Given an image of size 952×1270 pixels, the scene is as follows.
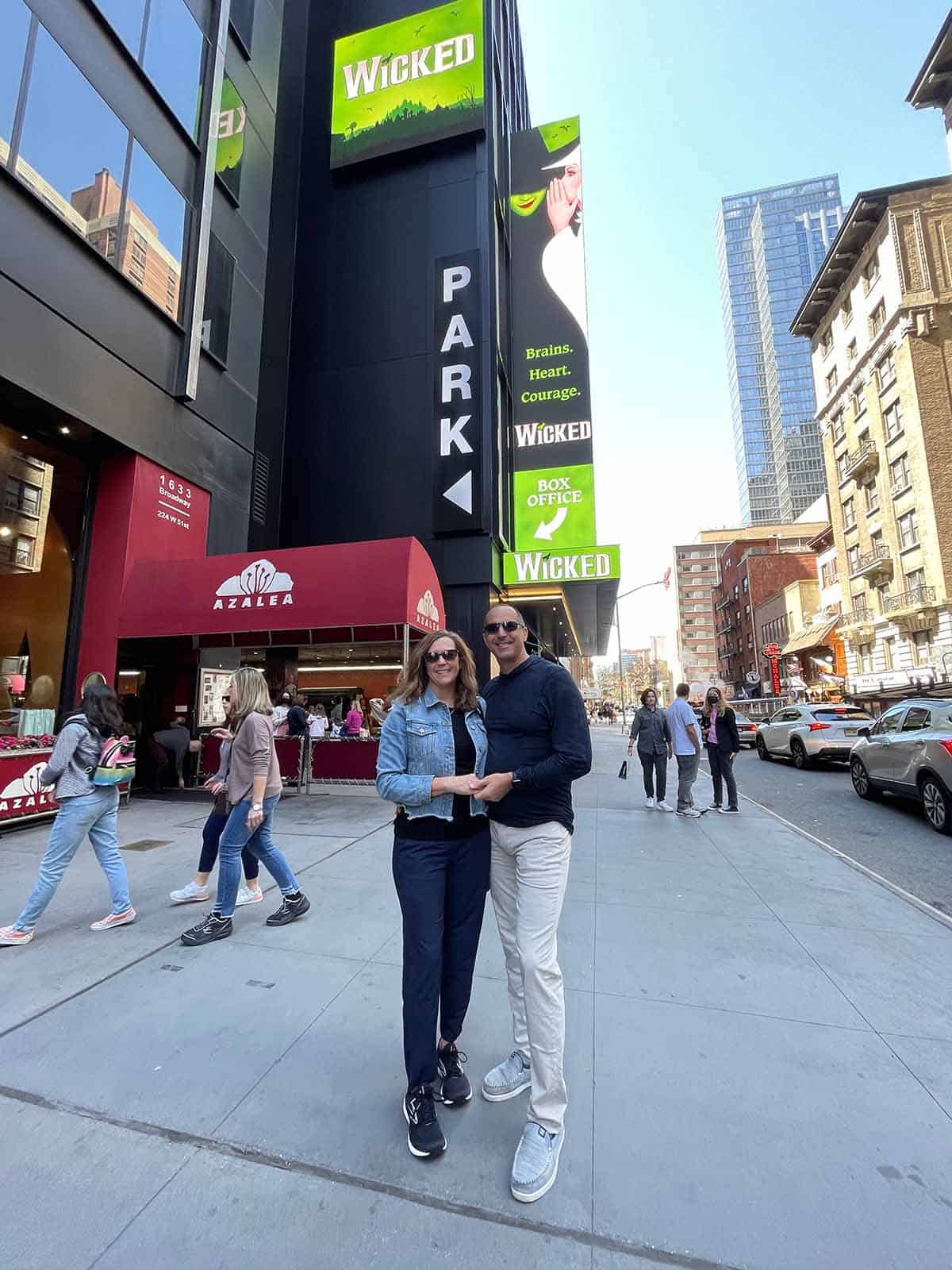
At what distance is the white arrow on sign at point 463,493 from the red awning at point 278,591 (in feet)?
10.9

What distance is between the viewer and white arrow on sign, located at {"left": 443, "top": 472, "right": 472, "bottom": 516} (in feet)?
42.5

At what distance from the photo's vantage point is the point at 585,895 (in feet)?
16.4

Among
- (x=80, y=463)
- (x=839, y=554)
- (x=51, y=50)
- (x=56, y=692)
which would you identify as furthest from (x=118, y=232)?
(x=839, y=554)

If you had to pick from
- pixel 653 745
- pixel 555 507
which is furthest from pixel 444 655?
pixel 555 507

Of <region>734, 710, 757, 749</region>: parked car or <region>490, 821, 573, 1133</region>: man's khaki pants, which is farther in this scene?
<region>734, 710, 757, 749</region>: parked car

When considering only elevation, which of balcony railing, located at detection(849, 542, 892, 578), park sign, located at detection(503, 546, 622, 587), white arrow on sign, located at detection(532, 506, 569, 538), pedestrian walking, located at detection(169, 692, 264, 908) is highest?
balcony railing, located at detection(849, 542, 892, 578)

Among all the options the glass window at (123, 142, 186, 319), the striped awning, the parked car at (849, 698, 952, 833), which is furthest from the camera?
the striped awning

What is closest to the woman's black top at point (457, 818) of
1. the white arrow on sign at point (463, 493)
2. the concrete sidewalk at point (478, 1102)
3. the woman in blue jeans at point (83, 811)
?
the concrete sidewalk at point (478, 1102)

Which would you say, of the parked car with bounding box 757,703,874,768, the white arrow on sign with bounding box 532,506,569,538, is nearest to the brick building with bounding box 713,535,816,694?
the parked car with bounding box 757,703,874,768

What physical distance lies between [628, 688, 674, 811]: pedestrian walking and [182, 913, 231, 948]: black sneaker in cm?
680

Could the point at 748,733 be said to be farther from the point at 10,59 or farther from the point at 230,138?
the point at 10,59

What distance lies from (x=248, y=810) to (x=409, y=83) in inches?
780

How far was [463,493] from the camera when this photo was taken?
13.0 m

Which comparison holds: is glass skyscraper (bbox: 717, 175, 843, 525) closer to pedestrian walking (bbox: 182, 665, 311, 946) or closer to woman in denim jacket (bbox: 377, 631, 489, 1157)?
pedestrian walking (bbox: 182, 665, 311, 946)
